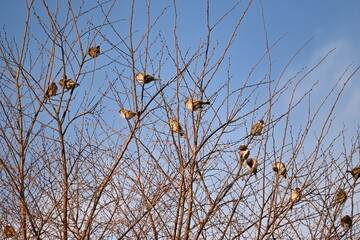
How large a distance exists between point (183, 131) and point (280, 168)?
0.98 m

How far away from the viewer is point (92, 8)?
4.20 metres

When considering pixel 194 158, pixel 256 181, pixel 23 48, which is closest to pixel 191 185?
pixel 194 158

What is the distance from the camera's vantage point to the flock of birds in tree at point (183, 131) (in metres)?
3.58

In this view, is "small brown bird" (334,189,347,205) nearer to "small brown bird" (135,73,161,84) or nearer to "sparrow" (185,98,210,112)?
"sparrow" (185,98,210,112)

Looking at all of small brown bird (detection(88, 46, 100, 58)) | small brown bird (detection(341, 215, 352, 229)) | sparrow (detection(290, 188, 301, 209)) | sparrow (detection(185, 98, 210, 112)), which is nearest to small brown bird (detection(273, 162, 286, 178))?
sparrow (detection(290, 188, 301, 209))

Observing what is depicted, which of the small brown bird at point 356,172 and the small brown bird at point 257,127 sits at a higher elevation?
the small brown bird at point 257,127

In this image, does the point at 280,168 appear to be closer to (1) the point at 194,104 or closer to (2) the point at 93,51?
(1) the point at 194,104

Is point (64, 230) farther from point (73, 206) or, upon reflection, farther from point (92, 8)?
point (92, 8)

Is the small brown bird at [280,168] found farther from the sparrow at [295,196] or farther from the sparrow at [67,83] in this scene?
the sparrow at [67,83]

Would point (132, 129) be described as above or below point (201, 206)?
above

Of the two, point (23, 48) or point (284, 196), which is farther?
point (23, 48)

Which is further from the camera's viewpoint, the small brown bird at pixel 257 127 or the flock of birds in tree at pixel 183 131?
the small brown bird at pixel 257 127

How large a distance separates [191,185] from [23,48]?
2146 mm

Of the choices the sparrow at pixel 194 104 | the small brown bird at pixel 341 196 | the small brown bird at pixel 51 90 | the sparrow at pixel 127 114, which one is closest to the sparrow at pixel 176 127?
the sparrow at pixel 194 104
